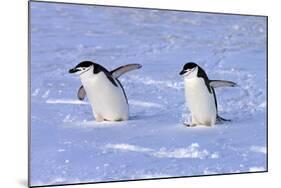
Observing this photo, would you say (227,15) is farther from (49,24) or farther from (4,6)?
(4,6)

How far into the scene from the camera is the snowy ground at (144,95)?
2.17 metres

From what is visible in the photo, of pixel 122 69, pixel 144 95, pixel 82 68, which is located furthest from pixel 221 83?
pixel 82 68

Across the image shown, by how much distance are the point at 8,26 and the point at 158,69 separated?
692mm

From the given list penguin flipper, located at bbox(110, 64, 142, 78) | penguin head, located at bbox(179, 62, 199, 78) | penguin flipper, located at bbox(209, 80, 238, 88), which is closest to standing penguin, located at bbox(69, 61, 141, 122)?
penguin flipper, located at bbox(110, 64, 142, 78)

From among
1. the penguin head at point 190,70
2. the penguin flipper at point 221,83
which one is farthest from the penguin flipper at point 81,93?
the penguin flipper at point 221,83

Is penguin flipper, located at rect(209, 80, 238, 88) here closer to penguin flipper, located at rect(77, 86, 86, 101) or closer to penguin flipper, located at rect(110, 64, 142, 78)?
penguin flipper, located at rect(110, 64, 142, 78)

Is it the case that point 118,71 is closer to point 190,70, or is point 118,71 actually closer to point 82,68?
point 82,68

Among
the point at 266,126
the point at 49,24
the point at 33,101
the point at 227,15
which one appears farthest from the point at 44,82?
the point at 266,126

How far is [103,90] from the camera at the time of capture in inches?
89.4

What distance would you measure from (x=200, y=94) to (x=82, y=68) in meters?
0.58

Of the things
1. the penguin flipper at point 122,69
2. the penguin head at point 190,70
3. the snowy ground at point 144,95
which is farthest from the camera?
the penguin head at point 190,70

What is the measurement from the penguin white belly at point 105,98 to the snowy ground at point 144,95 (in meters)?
0.03

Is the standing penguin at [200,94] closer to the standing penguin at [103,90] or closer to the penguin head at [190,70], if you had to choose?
the penguin head at [190,70]

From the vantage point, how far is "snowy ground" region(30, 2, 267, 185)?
7.11ft
